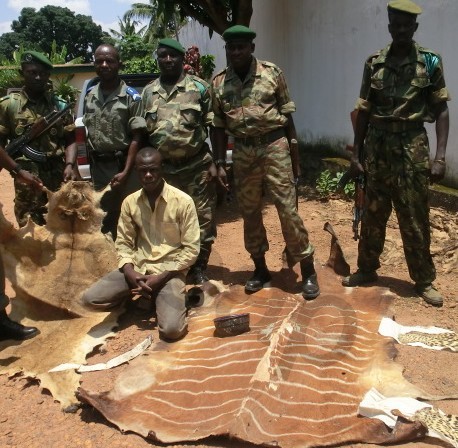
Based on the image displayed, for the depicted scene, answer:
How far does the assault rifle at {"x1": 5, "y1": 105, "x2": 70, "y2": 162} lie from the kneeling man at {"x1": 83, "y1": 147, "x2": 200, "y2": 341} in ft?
3.49

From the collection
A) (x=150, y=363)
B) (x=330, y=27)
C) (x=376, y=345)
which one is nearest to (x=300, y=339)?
(x=376, y=345)

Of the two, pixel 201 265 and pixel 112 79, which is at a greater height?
pixel 112 79

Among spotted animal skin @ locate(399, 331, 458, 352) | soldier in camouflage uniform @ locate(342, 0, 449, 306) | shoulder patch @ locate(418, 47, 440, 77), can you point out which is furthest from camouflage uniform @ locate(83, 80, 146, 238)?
spotted animal skin @ locate(399, 331, 458, 352)

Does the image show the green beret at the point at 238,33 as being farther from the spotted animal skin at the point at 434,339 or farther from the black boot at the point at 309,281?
the spotted animal skin at the point at 434,339

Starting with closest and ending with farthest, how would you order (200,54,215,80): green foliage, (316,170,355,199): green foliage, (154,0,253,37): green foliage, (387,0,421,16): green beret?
1. (387,0,421,16): green beret
2. (316,170,355,199): green foliage
3. (154,0,253,37): green foliage
4. (200,54,215,80): green foliage

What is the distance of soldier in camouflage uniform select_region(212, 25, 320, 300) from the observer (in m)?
3.76

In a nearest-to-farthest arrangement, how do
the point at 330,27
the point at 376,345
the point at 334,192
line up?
the point at 376,345 → the point at 334,192 → the point at 330,27

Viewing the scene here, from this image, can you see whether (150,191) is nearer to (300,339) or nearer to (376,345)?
(300,339)

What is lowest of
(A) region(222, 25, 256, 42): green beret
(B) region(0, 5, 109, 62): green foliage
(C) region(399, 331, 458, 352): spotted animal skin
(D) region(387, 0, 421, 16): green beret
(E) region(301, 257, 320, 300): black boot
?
(C) region(399, 331, 458, 352): spotted animal skin

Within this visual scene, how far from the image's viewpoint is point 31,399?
302cm

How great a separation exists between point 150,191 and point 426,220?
6.82 feet

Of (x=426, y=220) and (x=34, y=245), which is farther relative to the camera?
(x=34, y=245)

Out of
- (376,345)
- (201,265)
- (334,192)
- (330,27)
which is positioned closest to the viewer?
(376,345)

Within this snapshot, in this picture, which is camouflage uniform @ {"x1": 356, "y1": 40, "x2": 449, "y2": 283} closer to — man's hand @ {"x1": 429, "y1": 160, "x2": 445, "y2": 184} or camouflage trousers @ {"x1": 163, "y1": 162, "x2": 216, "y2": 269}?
man's hand @ {"x1": 429, "y1": 160, "x2": 445, "y2": 184}
